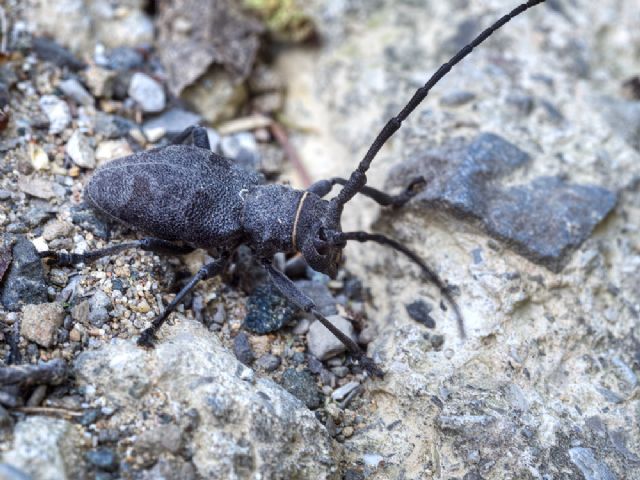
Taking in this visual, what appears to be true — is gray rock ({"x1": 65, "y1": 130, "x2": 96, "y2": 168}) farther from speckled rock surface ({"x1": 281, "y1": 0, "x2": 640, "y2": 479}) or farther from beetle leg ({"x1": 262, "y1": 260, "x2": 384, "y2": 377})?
speckled rock surface ({"x1": 281, "y1": 0, "x2": 640, "y2": 479})

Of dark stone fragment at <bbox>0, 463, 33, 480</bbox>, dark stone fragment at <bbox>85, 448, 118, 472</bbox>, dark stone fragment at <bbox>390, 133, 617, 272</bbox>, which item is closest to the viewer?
dark stone fragment at <bbox>0, 463, 33, 480</bbox>

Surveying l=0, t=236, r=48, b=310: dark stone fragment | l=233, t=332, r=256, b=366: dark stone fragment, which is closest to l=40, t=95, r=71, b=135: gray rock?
l=0, t=236, r=48, b=310: dark stone fragment

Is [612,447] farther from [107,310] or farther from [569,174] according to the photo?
[107,310]

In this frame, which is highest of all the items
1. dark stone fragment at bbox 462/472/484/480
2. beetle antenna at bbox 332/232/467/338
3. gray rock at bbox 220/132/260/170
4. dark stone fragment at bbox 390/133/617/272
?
dark stone fragment at bbox 390/133/617/272

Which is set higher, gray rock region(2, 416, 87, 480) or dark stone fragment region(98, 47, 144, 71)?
dark stone fragment region(98, 47, 144, 71)

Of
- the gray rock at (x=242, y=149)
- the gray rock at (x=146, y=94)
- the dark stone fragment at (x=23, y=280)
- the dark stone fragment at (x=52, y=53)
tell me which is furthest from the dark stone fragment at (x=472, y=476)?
the dark stone fragment at (x=52, y=53)

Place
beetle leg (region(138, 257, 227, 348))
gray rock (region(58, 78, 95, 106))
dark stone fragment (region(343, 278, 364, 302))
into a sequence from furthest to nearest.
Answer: gray rock (region(58, 78, 95, 106)), dark stone fragment (region(343, 278, 364, 302)), beetle leg (region(138, 257, 227, 348))

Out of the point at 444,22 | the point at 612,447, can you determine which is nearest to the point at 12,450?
the point at 612,447
